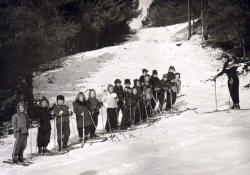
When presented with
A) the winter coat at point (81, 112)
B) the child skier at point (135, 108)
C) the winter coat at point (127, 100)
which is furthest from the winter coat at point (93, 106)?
the child skier at point (135, 108)

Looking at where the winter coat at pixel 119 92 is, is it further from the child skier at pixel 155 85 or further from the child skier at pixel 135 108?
the child skier at pixel 155 85

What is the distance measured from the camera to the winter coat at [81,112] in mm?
11469

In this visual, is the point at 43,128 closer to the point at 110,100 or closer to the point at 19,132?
the point at 19,132

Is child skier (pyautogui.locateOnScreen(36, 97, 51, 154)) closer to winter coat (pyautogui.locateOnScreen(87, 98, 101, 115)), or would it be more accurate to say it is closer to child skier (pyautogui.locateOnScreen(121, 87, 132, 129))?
winter coat (pyautogui.locateOnScreen(87, 98, 101, 115))

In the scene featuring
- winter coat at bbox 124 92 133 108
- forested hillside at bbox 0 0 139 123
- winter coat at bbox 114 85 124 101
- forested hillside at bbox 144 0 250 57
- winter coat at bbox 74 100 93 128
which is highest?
forested hillside at bbox 144 0 250 57

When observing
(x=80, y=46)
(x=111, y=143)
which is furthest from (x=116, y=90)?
(x=80, y=46)

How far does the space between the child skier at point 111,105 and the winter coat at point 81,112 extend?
0.85 meters

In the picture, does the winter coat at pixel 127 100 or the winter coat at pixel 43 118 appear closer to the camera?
the winter coat at pixel 43 118

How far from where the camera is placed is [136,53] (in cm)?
2981

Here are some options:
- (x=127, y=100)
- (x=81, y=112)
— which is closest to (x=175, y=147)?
(x=81, y=112)

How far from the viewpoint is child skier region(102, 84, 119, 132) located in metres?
12.2

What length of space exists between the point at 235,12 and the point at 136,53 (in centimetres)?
873

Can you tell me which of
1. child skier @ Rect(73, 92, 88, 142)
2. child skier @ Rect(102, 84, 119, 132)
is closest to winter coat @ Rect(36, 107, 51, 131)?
child skier @ Rect(73, 92, 88, 142)

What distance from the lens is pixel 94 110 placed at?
39.0 ft
